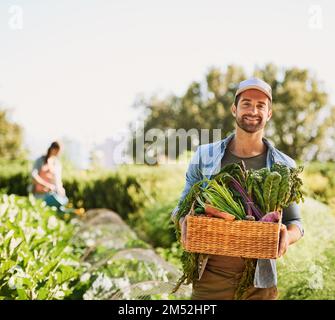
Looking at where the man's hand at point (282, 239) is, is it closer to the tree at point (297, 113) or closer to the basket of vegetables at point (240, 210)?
the basket of vegetables at point (240, 210)

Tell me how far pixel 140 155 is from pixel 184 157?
827 centimetres

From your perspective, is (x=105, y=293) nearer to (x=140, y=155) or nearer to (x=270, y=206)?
(x=270, y=206)

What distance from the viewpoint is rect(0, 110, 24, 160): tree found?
22094 millimetres

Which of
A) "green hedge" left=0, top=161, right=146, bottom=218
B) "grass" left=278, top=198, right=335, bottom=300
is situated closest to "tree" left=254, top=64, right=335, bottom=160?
"green hedge" left=0, top=161, right=146, bottom=218

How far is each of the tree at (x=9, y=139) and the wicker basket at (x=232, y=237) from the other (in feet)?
65.3

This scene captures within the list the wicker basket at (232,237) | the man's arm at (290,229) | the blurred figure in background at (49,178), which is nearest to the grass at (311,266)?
the man's arm at (290,229)

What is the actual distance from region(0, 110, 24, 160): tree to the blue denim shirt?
64.3ft

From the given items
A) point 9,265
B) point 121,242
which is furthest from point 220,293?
point 121,242

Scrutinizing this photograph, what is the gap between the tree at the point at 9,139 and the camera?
22094 millimetres

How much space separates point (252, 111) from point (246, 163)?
263 millimetres

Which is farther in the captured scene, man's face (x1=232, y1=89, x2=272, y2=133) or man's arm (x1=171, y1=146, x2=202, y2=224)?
man's arm (x1=171, y1=146, x2=202, y2=224)

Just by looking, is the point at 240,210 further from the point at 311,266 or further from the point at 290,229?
the point at 311,266

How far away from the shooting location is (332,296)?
13.4 ft

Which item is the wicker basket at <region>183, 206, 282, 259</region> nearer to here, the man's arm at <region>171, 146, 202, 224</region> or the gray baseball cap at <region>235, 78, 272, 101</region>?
the man's arm at <region>171, 146, 202, 224</region>
